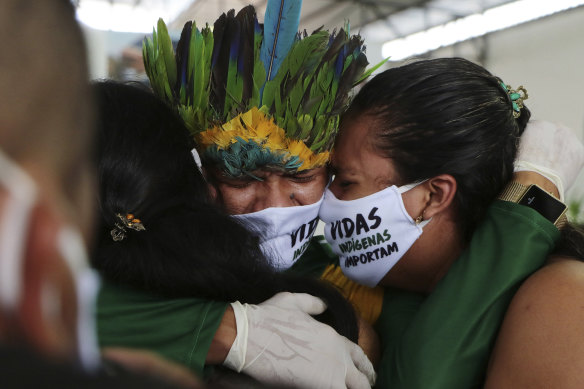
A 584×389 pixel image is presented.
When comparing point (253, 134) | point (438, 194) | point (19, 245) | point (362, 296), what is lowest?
point (362, 296)

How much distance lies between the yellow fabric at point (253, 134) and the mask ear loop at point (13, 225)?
4.89 feet

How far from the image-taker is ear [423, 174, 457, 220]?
5.97ft

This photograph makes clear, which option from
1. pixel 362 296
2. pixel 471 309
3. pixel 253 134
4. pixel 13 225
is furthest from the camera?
pixel 362 296

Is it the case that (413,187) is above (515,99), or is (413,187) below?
below

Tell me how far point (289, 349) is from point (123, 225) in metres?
0.49

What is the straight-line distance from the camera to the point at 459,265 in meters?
1.62

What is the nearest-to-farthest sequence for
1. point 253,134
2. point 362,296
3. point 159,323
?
point 159,323
point 253,134
point 362,296

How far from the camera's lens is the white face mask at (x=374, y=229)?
6.07ft

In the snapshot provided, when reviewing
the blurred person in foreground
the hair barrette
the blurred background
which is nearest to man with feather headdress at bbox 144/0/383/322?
the hair barrette

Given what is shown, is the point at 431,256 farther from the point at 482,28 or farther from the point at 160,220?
the point at 482,28

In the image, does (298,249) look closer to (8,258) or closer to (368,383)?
(368,383)

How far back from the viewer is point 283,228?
190 centimetres

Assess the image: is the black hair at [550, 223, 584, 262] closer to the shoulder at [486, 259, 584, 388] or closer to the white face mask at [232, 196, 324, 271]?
the shoulder at [486, 259, 584, 388]

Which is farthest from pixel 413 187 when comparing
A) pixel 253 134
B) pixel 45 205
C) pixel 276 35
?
pixel 45 205
